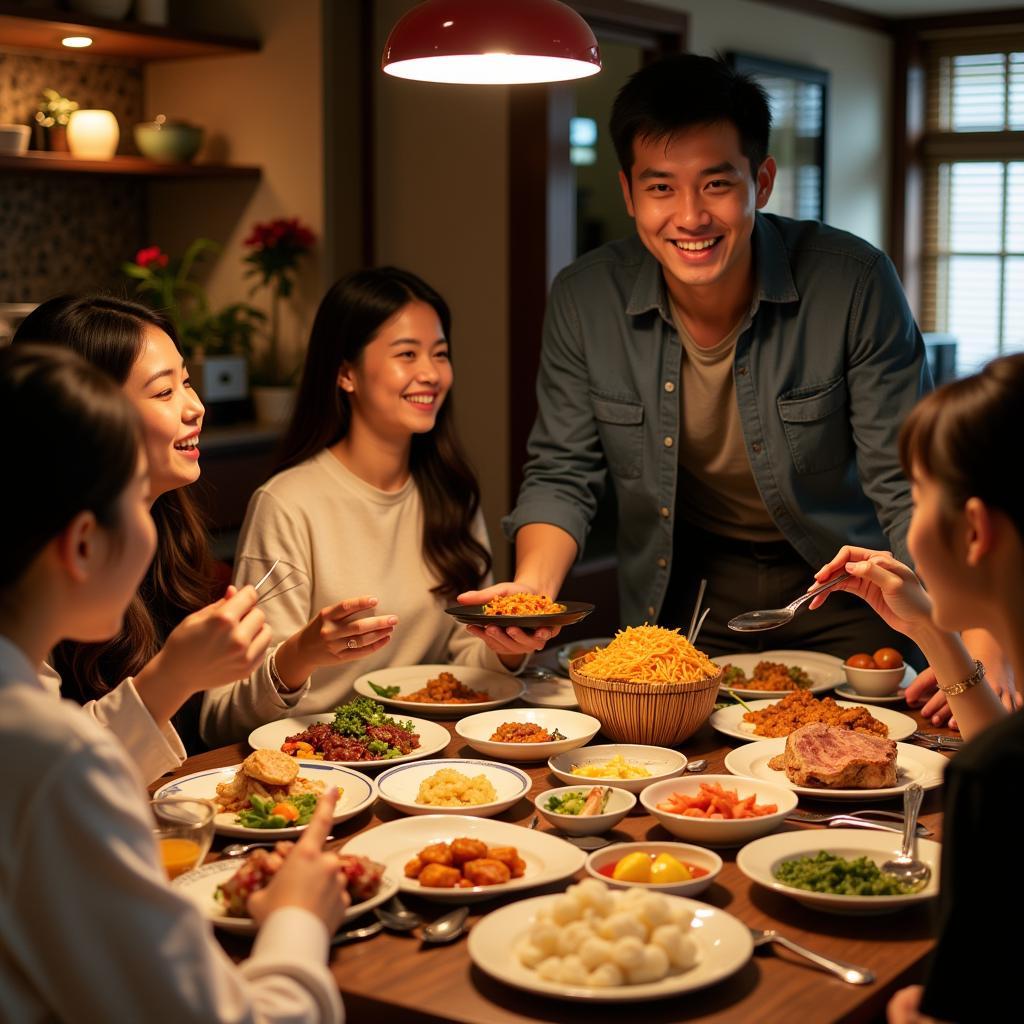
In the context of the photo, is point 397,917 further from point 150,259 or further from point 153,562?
point 150,259

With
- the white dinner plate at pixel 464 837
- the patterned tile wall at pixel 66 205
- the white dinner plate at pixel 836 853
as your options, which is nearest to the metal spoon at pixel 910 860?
the white dinner plate at pixel 836 853

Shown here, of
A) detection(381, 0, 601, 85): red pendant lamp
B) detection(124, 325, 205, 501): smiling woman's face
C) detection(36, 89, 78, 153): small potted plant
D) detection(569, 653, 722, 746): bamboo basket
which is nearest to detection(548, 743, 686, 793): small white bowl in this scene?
detection(569, 653, 722, 746): bamboo basket

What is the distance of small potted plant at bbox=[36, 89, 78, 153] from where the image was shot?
4.67 metres

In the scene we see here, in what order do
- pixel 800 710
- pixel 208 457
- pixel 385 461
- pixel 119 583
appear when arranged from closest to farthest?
pixel 119 583 → pixel 800 710 → pixel 385 461 → pixel 208 457

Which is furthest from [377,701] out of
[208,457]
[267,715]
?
[208,457]

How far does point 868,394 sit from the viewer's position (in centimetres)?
273

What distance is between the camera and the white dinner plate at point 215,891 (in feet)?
4.97

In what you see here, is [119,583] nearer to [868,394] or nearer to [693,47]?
[868,394]

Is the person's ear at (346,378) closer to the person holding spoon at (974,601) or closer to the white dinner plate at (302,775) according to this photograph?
the white dinner plate at (302,775)

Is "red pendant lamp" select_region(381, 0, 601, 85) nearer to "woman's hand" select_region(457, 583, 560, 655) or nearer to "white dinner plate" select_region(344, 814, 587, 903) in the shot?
"woman's hand" select_region(457, 583, 560, 655)

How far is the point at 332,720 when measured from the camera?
2.30m

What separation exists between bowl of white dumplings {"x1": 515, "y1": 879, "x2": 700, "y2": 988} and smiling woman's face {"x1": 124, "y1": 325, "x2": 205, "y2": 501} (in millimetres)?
1110

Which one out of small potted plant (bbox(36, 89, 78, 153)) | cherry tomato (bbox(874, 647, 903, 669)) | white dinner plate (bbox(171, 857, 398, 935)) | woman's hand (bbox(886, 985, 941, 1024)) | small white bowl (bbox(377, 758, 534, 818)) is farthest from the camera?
small potted plant (bbox(36, 89, 78, 153))

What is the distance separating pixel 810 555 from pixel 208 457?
237 centimetres
